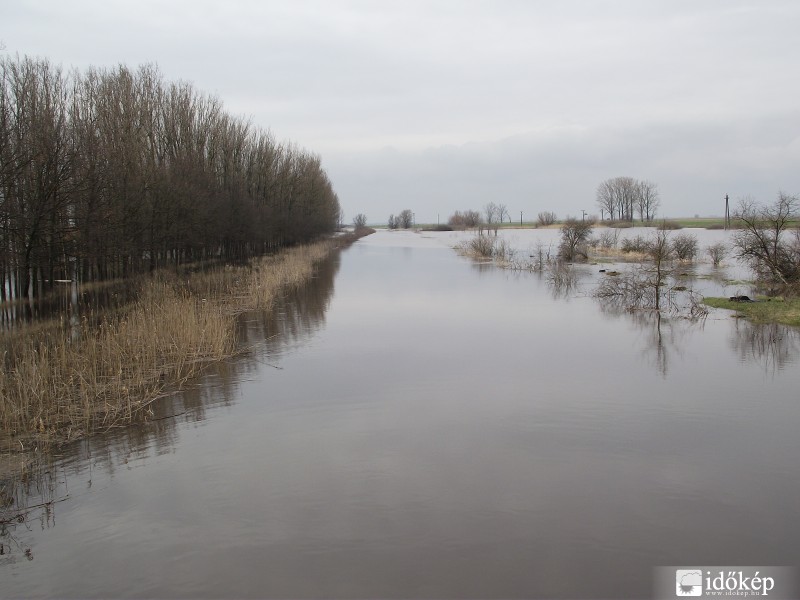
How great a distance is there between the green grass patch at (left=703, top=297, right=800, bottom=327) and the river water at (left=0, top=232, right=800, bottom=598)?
3.52 m

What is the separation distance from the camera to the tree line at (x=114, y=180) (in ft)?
47.7

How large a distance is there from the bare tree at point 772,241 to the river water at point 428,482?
25.5ft

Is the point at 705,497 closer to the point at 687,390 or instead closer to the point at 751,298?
the point at 687,390

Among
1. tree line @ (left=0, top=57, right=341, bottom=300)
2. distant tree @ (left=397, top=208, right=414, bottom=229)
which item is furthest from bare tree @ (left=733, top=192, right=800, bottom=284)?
distant tree @ (left=397, top=208, right=414, bottom=229)

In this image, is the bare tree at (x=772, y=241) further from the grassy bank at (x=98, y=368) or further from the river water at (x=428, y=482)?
the grassy bank at (x=98, y=368)

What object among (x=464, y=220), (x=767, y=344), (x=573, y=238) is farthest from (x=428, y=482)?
(x=464, y=220)

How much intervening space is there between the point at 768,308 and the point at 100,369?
1538cm

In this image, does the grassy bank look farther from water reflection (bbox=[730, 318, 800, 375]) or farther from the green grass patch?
the green grass patch

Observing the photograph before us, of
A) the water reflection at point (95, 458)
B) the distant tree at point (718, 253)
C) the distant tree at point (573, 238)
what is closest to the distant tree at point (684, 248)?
the distant tree at point (718, 253)

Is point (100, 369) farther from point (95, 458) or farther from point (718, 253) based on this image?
point (718, 253)

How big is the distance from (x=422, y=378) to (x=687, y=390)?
13.2 feet

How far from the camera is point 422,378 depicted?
10.1 metres

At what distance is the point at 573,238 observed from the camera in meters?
35.3

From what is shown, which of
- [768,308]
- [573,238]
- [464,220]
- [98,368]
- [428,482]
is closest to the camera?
[428,482]
